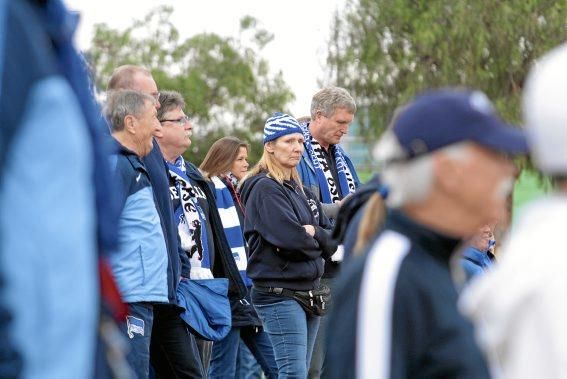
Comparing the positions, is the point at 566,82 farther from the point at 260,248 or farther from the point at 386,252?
the point at 260,248

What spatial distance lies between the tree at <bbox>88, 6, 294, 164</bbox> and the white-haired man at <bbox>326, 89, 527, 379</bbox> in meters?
52.0

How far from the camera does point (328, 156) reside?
31.4 ft

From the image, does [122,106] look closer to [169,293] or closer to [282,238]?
[169,293]

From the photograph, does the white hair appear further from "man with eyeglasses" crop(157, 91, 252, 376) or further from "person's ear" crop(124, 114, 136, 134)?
"man with eyeglasses" crop(157, 91, 252, 376)

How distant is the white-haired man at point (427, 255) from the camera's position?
3.15m

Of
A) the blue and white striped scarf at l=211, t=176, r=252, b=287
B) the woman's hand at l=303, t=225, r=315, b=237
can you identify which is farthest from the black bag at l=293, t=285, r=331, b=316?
the blue and white striped scarf at l=211, t=176, r=252, b=287

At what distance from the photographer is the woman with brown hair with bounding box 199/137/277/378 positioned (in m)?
9.37

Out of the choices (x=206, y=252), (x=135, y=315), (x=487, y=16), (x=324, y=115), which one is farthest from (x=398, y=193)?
(x=487, y=16)

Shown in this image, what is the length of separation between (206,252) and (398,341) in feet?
18.2

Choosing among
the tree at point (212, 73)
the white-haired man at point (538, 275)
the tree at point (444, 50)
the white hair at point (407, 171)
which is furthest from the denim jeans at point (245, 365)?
the tree at point (212, 73)

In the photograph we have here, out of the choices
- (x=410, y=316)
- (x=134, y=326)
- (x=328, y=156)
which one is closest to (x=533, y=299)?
(x=410, y=316)

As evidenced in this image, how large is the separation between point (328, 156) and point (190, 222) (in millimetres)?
1437

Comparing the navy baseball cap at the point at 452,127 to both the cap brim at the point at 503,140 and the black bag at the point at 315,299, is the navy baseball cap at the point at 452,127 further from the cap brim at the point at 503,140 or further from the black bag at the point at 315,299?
the black bag at the point at 315,299

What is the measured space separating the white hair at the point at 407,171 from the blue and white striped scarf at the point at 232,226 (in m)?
6.54
